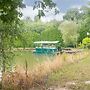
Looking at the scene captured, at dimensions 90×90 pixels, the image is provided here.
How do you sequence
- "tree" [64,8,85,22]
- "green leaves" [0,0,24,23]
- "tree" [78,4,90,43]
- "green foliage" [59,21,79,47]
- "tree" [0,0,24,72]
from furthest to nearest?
1. "tree" [64,8,85,22]
2. "green foliage" [59,21,79,47]
3. "tree" [78,4,90,43]
4. "tree" [0,0,24,72]
5. "green leaves" [0,0,24,23]

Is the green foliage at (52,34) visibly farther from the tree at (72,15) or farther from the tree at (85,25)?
the tree at (72,15)

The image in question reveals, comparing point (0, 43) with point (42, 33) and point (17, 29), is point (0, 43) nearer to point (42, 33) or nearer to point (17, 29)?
point (17, 29)

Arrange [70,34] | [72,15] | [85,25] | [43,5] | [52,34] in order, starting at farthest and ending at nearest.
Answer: [72,15], [70,34], [52,34], [85,25], [43,5]

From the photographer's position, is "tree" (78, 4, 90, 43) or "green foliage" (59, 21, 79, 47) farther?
"green foliage" (59, 21, 79, 47)

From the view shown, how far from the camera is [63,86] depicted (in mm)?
12188

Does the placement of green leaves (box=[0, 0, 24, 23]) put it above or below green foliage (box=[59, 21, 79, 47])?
above

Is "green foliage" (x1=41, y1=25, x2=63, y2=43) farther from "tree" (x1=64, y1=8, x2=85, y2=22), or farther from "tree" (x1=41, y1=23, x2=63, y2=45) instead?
"tree" (x1=64, y1=8, x2=85, y2=22)

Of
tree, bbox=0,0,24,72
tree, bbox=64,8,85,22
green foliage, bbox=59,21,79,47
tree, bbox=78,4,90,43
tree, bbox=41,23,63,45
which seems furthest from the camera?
tree, bbox=64,8,85,22

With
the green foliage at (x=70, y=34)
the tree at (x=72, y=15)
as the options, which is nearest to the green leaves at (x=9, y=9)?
the green foliage at (x=70, y=34)

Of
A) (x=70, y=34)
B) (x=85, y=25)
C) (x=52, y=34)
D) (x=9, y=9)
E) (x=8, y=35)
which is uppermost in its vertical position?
(x=9, y=9)

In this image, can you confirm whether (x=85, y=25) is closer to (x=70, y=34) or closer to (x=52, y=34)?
(x=52, y=34)

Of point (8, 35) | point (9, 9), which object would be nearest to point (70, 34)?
point (8, 35)

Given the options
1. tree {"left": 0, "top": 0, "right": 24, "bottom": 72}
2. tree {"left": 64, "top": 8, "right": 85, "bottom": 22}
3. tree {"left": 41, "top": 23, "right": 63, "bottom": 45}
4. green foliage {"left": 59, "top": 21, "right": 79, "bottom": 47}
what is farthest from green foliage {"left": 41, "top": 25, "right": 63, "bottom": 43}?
tree {"left": 0, "top": 0, "right": 24, "bottom": 72}

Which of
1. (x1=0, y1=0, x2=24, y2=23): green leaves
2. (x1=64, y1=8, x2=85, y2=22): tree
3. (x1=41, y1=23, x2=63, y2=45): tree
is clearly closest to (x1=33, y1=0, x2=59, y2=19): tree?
(x1=0, y1=0, x2=24, y2=23): green leaves
